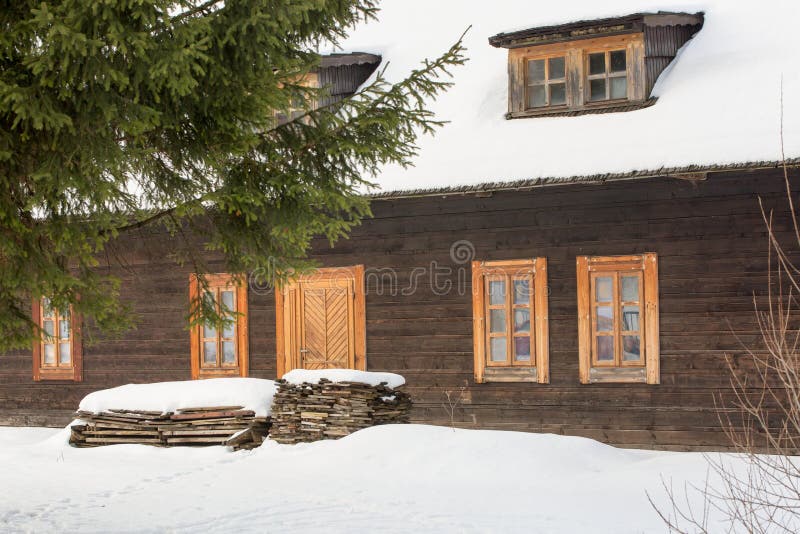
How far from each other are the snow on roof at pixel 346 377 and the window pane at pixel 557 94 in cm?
456

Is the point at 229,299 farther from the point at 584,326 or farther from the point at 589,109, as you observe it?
the point at 589,109

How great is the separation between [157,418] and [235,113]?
267 inches

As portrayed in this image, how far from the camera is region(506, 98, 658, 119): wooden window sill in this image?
43.0 ft

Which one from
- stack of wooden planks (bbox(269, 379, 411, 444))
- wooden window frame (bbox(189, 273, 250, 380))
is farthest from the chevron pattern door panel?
stack of wooden planks (bbox(269, 379, 411, 444))

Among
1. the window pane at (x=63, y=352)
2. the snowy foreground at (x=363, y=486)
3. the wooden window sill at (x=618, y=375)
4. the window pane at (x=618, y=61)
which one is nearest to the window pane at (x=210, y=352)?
the snowy foreground at (x=363, y=486)

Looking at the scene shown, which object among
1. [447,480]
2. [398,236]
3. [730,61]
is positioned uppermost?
[730,61]

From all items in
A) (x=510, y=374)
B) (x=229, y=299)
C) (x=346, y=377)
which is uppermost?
(x=229, y=299)

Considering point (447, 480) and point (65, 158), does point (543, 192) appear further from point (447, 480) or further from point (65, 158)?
point (65, 158)

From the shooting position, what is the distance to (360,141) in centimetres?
780

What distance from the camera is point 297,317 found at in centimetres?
1447

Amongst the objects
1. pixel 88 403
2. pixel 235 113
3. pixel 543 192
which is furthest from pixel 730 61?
pixel 88 403

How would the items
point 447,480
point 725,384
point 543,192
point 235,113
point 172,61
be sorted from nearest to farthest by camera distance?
point 172,61 < point 235,113 < point 447,480 < point 725,384 < point 543,192

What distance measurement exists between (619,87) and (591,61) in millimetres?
537

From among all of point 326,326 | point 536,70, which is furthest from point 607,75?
point 326,326
